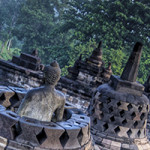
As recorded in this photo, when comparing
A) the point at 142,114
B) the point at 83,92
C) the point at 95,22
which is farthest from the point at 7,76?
the point at 95,22

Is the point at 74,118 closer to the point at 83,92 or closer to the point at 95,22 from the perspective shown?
the point at 83,92

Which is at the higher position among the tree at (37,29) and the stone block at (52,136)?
the tree at (37,29)

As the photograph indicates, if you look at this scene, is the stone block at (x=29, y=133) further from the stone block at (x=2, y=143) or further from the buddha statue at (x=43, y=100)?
the buddha statue at (x=43, y=100)

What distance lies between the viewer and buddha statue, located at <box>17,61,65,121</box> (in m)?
2.99

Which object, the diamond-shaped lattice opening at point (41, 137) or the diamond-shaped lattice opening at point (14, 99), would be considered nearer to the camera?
the diamond-shaped lattice opening at point (41, 137)

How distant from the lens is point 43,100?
300cm

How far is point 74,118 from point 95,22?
18615mm

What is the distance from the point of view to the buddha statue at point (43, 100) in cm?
299

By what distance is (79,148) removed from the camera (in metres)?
2.88

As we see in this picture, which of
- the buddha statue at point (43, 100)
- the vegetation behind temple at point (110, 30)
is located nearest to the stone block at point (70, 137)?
the buddha statue at point (43, 100)

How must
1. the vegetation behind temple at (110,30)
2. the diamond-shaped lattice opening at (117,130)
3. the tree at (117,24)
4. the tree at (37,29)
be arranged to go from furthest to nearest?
the tree at (37,29) → the tree at (117,24) → the vegetation behind temple at (110,30) → the diamond-shaped lattice opening at (117,130)

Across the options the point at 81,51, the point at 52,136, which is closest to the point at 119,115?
the point at 52,136

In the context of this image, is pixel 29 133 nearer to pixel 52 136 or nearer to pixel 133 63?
pixel 52 136

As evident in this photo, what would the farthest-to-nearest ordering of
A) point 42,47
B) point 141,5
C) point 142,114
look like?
point 42,47, point 141,5, point 142,114
